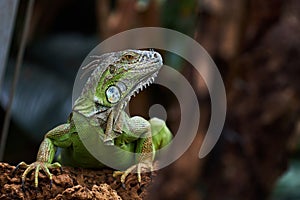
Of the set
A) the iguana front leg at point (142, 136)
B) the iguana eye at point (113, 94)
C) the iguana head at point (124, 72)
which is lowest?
the iguana front leg at point (142, 136)

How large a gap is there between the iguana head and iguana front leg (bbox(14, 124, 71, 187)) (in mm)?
107

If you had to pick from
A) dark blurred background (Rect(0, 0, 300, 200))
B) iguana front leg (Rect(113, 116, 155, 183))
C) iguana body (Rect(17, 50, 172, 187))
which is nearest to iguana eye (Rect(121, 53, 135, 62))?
iguana body (Rect(17, 50, 172, 187))

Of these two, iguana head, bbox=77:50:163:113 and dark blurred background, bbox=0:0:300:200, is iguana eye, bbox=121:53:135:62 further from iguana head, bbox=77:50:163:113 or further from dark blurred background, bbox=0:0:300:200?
dark blurred background, bbox=0:0:300:200

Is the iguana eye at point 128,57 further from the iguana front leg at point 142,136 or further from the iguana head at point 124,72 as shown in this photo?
the iguana front leg at point 142,136

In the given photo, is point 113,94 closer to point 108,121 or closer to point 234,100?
point 108,121

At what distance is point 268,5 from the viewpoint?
3.21m

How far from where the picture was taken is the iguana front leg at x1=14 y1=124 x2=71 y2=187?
3.41 ft

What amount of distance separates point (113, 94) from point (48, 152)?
15cm

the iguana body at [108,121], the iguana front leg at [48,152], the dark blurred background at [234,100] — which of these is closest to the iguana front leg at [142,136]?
the iguana body at [108,121]

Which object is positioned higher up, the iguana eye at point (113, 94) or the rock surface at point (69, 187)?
the iguana eye at point (113, 94)

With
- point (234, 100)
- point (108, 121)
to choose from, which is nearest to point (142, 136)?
point (108, 121)

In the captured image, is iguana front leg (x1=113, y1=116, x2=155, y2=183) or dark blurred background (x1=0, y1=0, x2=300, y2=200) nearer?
iguana front leg (x1=113, y1=116, x2=155, y2=183)

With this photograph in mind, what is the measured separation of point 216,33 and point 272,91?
0.44 m

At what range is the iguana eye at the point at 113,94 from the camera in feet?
3.54
